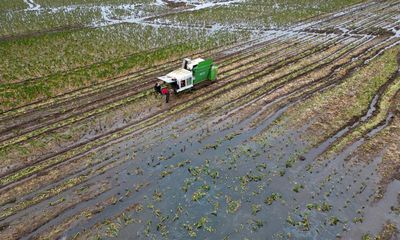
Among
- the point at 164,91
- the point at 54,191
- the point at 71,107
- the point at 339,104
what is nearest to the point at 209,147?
the point at 164,91

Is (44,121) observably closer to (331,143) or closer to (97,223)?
(97,223)

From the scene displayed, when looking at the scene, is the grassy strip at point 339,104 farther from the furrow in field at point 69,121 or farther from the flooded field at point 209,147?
the furrow in field at point 69,121

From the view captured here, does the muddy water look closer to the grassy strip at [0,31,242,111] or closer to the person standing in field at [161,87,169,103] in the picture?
the person standing in field at [161,87,169,103]

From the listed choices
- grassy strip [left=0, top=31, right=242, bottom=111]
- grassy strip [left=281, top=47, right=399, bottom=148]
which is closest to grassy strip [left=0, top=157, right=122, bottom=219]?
grassy strip [left=0, top=31, right=242, bottom=111]

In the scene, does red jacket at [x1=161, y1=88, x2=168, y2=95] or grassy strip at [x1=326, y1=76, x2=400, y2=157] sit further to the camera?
red jacket at [x1=161, y1=88, x2=168, y2=95]

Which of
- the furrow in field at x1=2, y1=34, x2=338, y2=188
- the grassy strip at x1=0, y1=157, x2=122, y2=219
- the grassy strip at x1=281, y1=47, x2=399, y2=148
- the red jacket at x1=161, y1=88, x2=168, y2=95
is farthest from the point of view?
the red jacket at x1=161, y1=88, x2=168, y2=95

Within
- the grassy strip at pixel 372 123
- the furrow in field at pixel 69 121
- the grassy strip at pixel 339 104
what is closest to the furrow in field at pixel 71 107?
the furrow in field at pixel 69 121

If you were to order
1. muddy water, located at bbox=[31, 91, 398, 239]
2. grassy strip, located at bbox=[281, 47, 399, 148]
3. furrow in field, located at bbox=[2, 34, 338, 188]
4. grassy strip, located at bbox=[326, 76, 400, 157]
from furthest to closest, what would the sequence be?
grassy strip, located at bbox=[281, 47, 399, 148], grassy strip, located at bbox=[326, 76, 400, 157], furrow in field, located at bbox=[2, 34, 338, 188], muddy water, located at bbox=[31, 91, 398, 239]
